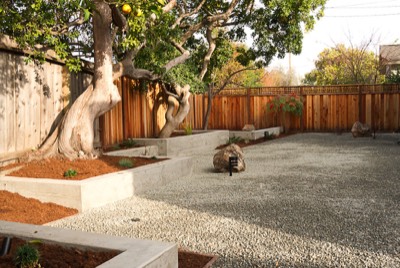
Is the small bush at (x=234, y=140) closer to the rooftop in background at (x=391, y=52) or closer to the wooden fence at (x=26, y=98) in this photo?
the wooden fence at (x=26, y=98)

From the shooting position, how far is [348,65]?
76.3 feet

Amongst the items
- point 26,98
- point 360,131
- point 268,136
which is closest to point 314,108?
point 360,131

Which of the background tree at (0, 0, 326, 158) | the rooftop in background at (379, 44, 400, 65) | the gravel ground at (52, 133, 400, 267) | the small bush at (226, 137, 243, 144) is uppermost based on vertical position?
the rooftop in background at (379, 44, 400, 65)

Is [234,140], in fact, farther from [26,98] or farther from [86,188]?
[86,188]

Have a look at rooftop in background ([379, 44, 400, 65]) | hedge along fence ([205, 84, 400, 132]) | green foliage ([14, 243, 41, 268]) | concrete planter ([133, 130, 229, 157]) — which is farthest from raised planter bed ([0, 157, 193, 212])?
rooftop in background ([379, 44, 400, 65])

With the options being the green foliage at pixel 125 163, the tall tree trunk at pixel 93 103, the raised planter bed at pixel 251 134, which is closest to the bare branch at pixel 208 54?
the raised planter bed at pixel 251 134

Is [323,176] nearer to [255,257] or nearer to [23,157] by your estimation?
[255,257]

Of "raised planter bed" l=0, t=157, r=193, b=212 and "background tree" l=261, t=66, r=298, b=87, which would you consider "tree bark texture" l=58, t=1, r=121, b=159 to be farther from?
"background tree" l=261, t=66, r=298, b=87

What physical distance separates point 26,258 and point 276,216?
9.95ft

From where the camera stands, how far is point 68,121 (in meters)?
7.13

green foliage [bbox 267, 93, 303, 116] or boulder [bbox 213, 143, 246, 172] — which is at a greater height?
green foliage [bbox 267, 93, 303, 116]

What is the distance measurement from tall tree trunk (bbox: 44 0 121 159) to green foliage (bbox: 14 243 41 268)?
4400mm

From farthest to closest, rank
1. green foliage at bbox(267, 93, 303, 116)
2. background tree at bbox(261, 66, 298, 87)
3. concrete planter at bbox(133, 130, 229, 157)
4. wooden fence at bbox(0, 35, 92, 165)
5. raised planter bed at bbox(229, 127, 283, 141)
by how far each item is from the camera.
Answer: background tree at bbox(261, 66, 298, 87) → green foliage at bbox(267, 93, 303, 116) → raised planter bed at bbox(229, 127, 283, 141) → concrete planter at bbox(133, 130, 229, 157) → wooden fence at bbox(0, 35, 92, 165)

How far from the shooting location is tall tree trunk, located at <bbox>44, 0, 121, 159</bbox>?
23.0ft
